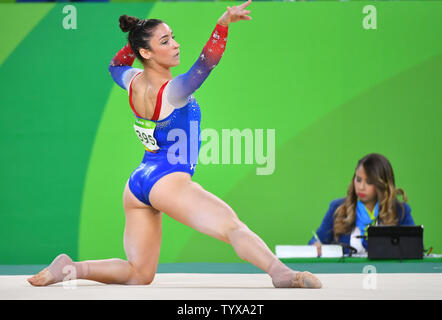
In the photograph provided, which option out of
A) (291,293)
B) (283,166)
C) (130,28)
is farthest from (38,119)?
(291,293)

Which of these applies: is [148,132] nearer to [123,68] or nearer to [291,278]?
[123,68]

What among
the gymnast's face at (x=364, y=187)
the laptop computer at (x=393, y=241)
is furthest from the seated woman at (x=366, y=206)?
the laptop computer at (x=393, y=241)

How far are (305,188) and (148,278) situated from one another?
3.15 m

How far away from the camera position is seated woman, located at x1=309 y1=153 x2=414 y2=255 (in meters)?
5.00

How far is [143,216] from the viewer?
2.98 metres

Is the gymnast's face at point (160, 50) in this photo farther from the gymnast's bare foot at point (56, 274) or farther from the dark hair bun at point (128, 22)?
the gymnast's bare foot at point (56, 274)

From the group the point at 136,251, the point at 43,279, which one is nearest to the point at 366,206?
the point at 136,251

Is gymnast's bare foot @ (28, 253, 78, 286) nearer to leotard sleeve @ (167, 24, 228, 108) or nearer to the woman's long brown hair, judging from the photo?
leotard sleeve @ (167, 24, 228, 108)

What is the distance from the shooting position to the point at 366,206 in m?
5.05

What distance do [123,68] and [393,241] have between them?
96.9 inches

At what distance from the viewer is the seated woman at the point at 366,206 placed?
500 cm

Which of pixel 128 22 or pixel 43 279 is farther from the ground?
pixel 128 22

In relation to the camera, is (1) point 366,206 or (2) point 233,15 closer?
(2) point 233,15

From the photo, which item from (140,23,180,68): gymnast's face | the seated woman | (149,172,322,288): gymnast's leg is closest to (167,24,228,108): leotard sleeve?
(140,23,180,68): gymnast's face
